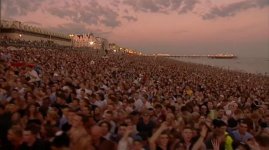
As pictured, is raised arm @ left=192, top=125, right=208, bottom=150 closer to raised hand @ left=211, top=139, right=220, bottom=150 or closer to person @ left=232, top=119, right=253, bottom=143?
raised hand @ left=211, top=139, right=220, bottom=150

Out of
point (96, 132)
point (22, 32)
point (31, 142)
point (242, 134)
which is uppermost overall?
point (96, 132)

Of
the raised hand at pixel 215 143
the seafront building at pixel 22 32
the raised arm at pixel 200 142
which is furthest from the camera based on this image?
the seafront building at pixel 22 32

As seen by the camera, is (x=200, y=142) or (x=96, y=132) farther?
(x=200, y=142)

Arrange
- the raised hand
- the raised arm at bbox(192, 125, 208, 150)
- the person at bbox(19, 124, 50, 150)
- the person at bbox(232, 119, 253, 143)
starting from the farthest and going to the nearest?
the person at bbox(232, 119, 253, 143), the raised hand, the raised arm at bbox(192, 125, 208, 150), the person at bbox(19, 124, 50, 150)

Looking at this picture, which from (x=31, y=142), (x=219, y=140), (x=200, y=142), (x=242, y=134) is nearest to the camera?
(x=31, y=142)

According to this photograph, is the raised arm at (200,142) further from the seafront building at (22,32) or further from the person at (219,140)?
the seafront building at (22,32)

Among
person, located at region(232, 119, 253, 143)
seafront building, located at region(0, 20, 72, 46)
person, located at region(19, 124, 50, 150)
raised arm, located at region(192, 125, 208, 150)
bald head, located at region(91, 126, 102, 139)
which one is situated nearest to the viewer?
person, located at region(19, 124, 50, 150)

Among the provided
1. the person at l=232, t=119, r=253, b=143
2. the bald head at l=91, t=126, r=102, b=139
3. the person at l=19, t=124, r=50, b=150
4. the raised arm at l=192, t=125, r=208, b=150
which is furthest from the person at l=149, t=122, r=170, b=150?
the person at l=19, t=124, r=50, b=150

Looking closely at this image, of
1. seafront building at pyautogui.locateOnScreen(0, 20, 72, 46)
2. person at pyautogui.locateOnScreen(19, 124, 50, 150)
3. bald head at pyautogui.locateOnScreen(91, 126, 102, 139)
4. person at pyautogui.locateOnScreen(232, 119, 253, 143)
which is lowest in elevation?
seafront building at pyautogui.locateOnScreen(0, 20, 72, 46)

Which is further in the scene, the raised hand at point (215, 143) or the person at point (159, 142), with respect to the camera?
the raised hand at point (215, 143)

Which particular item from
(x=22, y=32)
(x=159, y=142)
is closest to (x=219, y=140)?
(x=159, y=142)

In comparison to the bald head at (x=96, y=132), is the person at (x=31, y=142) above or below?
below

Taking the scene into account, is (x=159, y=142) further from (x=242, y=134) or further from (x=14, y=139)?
(x=14, y=139)

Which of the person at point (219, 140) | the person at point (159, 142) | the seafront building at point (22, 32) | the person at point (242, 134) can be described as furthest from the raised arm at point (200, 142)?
the seafront building at point (22, 32)
